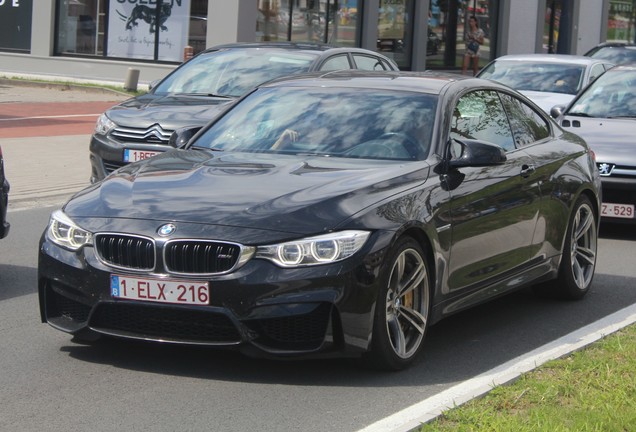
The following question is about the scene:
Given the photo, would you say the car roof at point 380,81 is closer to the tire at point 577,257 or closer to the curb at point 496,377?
the tire at point 577,257

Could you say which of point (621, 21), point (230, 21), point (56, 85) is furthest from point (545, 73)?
point (621, 21)

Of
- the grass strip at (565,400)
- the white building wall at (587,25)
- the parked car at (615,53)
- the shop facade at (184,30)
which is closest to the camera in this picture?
the grass strip at (565,400)

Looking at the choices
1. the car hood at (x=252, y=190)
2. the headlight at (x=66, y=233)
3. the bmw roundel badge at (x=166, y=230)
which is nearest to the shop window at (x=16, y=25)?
the car hood at (x=252, y=190)

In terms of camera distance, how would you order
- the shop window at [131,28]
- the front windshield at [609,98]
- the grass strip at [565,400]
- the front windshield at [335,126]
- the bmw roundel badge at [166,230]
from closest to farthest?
the grass strip at [565,400], the bmw roundel badge at [166,230], the front windshield at [335,126], the front windshield at [609,98], the shop window at [131,28]

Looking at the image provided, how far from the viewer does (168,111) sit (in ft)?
40.9

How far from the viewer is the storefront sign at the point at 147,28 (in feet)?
105

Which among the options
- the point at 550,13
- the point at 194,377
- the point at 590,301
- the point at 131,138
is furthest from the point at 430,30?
the point at 194,377

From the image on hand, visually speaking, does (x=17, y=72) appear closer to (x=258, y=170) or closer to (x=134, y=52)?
(x=134, y=52)

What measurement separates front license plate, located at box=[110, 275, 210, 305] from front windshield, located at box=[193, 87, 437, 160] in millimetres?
1517

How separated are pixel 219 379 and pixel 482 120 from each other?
8.70 ft

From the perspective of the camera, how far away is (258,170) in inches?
261

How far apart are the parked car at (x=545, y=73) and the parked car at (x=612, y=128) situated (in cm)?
440

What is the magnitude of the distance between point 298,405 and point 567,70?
14.1 meters

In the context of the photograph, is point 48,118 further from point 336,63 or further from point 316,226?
point 316,226
